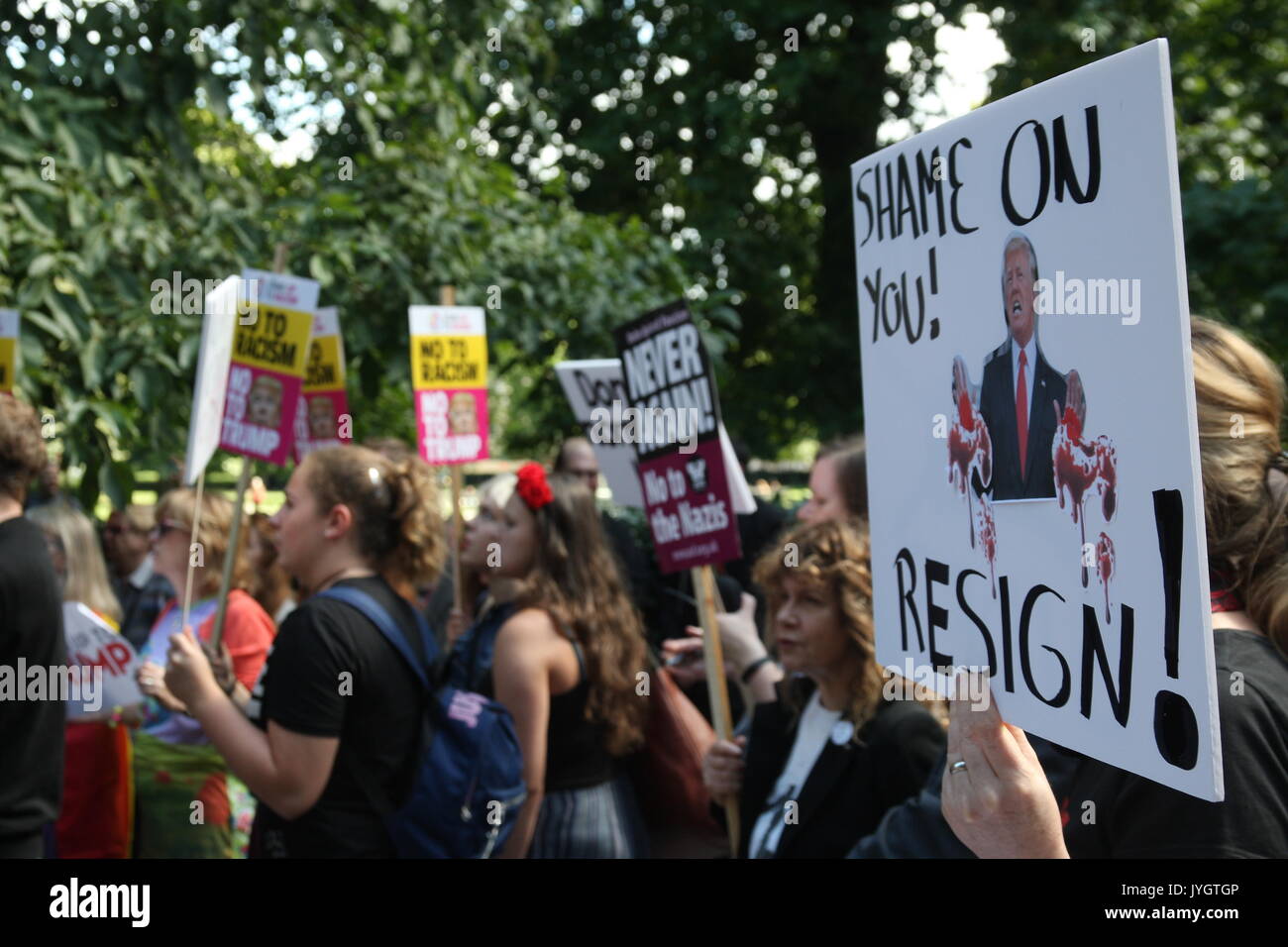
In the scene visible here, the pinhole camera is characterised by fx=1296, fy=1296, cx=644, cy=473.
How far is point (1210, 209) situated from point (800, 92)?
193 inches

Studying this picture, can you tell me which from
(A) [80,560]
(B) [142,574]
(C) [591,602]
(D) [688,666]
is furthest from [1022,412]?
(B) [142,574]

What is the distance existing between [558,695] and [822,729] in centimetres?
102

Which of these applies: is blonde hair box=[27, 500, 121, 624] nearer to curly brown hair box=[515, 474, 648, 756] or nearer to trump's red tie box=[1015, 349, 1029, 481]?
curly brown hair box=[515, 474, 648, 756]

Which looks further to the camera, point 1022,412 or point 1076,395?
point 1022,412

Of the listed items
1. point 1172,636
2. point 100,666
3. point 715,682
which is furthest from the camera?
point 100,666

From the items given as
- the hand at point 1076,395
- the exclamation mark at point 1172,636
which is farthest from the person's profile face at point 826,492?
the exclamation mark at point 1172,636

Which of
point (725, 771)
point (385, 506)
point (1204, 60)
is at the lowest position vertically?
point (725, 771)

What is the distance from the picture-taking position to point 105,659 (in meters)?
3.93

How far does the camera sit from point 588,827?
3.80 meters

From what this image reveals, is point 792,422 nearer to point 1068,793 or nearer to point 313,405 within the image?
point 313,405

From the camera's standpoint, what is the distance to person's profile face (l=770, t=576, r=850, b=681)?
303cm

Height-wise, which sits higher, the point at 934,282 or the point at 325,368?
the point at 325,368

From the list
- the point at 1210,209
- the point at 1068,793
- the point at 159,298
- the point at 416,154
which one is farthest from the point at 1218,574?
the point at 1210,209

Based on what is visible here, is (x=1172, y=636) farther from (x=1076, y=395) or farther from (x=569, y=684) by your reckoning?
(x=569, y=684)
